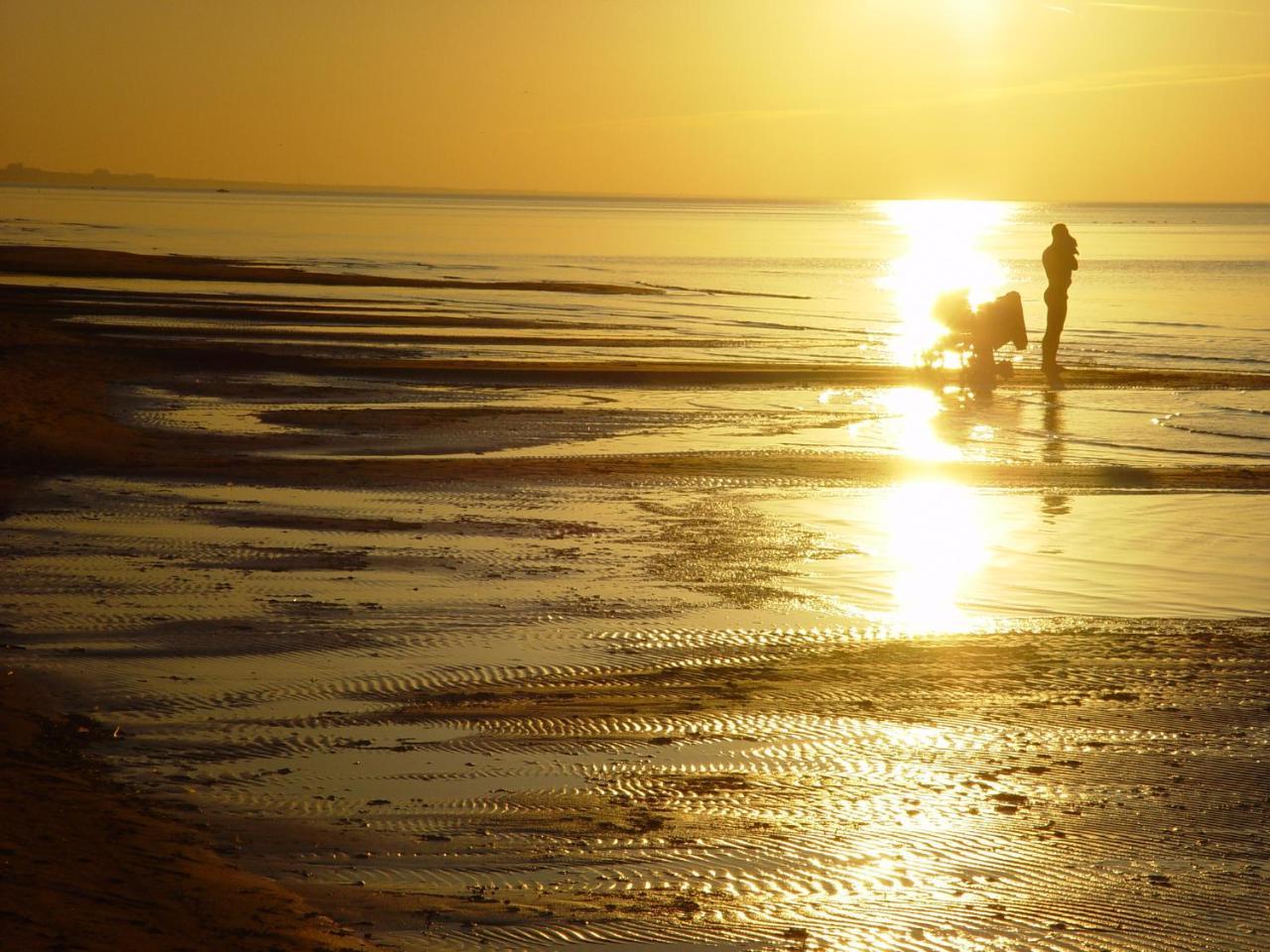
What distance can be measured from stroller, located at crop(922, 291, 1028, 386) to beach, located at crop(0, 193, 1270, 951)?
2.24 meters

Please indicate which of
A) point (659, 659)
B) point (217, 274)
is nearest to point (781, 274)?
point (217, 274)

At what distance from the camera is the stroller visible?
2327 centimetres

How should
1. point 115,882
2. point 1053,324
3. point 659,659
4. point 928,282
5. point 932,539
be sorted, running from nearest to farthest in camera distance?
point 115,882, point 659,659, point 932,539, point 1053,324, point 928,282

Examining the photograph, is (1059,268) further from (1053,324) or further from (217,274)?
(217,274)

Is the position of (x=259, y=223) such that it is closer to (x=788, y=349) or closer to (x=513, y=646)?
(x=788, y=349)

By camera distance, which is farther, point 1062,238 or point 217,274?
point 217,274

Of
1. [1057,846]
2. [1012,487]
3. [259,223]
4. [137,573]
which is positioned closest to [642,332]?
[1012,487]

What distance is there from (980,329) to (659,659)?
53.3 ft

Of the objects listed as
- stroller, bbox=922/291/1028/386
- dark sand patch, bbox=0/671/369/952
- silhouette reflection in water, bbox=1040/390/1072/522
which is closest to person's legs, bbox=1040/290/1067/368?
stroller, bbox=922/291/1028/386

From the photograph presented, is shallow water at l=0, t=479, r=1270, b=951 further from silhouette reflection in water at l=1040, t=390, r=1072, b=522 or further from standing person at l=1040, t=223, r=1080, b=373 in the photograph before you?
standing person at l=1040, t=223, r=1080, b=373

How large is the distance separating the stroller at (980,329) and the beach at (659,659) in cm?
224

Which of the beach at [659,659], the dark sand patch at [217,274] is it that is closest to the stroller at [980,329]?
the beach at [659,659]

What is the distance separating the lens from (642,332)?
110ft

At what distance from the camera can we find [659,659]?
8.43 m
